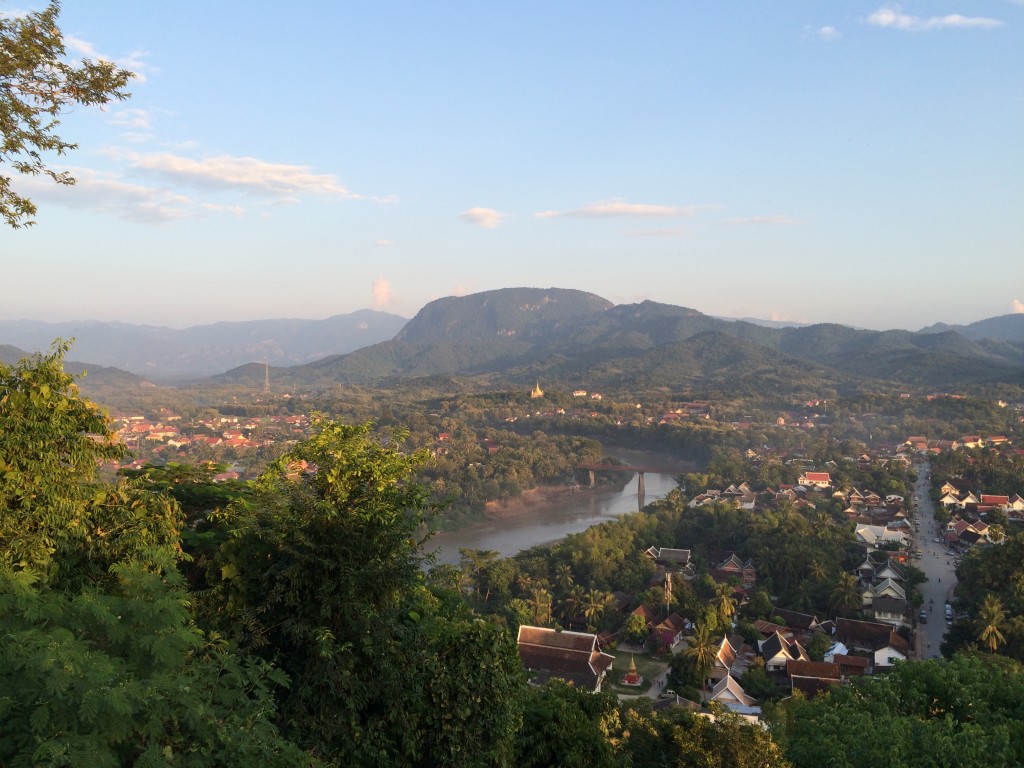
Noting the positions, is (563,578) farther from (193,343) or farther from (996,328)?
(193,343)

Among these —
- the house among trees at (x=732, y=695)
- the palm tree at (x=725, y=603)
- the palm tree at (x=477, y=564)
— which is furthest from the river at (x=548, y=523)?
the house among trees at (x=732, y=695)

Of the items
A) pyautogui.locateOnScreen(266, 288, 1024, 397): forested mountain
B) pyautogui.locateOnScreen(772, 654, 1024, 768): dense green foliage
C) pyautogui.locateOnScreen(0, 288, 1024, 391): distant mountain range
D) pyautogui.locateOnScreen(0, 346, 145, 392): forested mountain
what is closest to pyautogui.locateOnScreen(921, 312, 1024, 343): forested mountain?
pyautogui.locateOnScreen(0, 288, 1024, 391): distant mountain range

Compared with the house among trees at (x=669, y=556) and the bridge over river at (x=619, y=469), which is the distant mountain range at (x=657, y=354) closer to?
the bridge over river at (x=619, y=469)

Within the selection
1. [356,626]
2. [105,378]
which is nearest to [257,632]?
[356,626]

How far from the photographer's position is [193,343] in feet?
508

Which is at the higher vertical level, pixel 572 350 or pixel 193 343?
pixel 193 343

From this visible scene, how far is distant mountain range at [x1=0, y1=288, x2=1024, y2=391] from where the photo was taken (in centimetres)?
6000

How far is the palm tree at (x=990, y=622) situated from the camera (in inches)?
424

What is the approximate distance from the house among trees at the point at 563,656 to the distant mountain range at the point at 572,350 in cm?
1867

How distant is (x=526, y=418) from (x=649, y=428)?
26.8ft

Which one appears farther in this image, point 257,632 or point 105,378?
point 105,378

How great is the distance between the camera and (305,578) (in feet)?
9.28

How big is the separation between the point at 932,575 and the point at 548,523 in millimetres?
11141

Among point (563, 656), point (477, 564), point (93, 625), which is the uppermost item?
point (93, 625)
